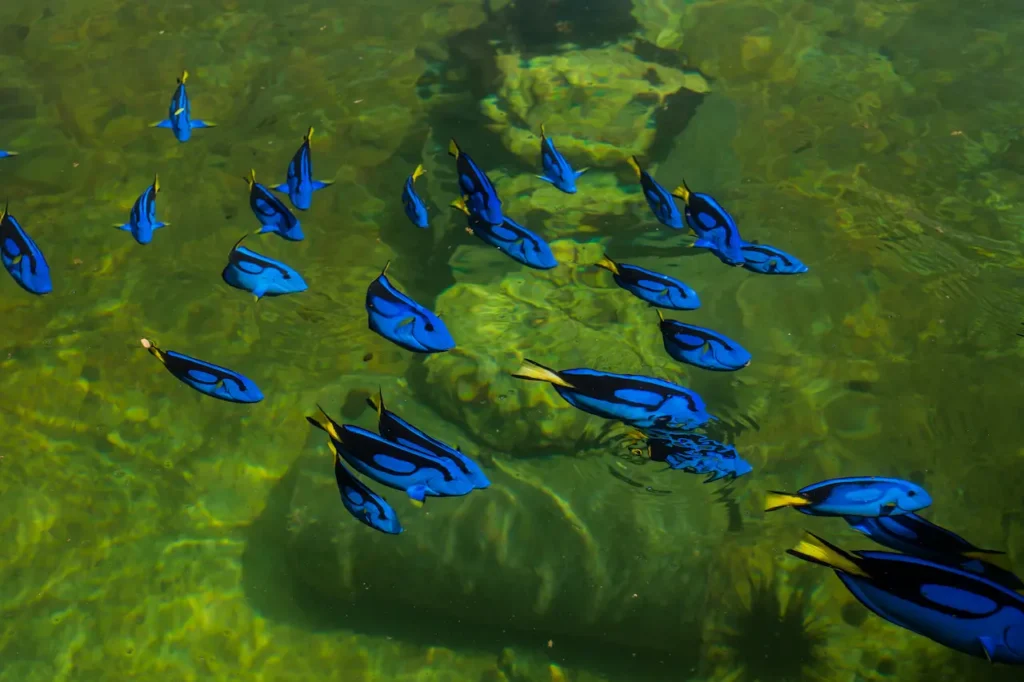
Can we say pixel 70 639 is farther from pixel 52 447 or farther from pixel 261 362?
pixel 261 362

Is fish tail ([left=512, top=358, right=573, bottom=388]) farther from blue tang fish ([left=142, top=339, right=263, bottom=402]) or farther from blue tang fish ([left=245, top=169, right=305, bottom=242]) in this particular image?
blue tang fish ([left=245, top=169, right=305, bottom=242])

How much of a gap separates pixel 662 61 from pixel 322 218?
408 centimetres

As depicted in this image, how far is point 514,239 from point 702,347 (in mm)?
1071

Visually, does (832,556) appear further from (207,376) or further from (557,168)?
(207,376)

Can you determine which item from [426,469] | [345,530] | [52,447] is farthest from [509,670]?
[52,447]

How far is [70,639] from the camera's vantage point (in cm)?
396

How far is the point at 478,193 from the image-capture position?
294cm

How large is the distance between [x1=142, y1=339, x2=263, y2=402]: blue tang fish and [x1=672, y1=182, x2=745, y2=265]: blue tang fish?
2.32m

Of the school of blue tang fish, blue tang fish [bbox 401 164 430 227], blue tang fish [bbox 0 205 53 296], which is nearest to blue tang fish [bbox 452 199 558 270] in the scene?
the school of blue tang fish

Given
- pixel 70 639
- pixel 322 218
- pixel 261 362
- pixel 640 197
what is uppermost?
pixel 640 197

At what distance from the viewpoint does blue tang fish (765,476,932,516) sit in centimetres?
232

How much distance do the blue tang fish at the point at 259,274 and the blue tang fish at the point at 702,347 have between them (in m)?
1.84

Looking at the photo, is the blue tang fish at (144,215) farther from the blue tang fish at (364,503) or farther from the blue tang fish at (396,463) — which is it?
the blue tang fish at (396,463)

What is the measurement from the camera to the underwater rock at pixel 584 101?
5.90 metres
